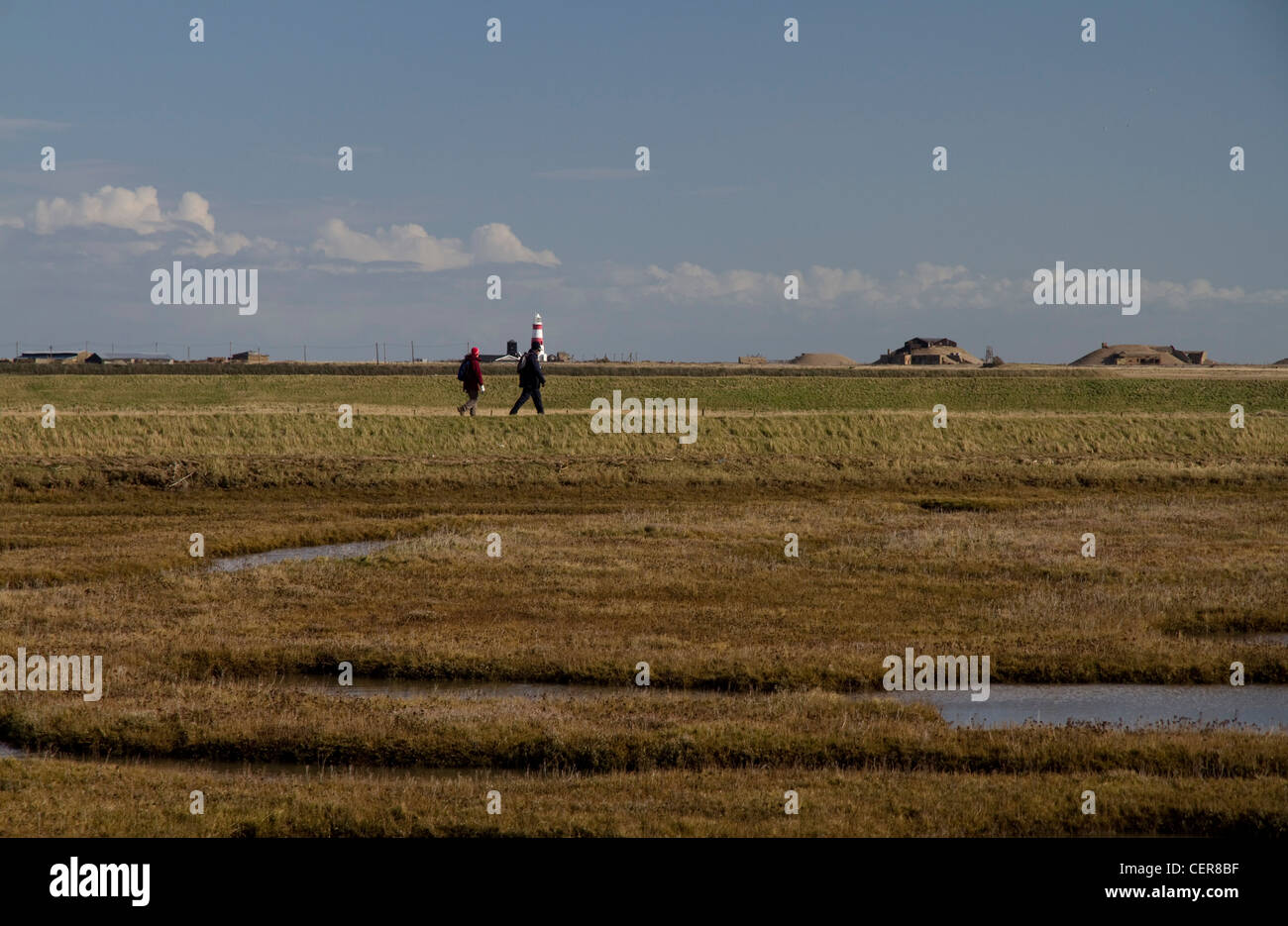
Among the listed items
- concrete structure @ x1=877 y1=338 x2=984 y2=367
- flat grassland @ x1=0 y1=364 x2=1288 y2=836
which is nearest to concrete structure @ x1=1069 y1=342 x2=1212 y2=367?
concrete structure @ x1=877 y1=338 x2=984 y2=367

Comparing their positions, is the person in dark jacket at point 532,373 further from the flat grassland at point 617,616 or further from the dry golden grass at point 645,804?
the dry golden grass at point 645,804

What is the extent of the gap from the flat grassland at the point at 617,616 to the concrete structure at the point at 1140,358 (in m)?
106

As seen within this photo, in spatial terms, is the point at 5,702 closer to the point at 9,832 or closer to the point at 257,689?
the point at 257,689

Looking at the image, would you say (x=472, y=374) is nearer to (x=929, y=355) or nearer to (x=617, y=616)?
(x=617, y=616)

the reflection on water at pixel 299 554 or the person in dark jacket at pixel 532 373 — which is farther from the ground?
the person in dark jacket at pixel 532 373

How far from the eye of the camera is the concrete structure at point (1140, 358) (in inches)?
5920

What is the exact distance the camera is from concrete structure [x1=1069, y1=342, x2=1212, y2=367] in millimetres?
150375

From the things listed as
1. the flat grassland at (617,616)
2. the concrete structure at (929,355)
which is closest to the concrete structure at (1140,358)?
the concrete structure at (929,355)

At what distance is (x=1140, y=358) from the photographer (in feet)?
502

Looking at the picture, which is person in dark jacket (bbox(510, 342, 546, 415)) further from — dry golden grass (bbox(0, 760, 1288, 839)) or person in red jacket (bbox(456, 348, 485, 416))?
dry golden grass (bbox(0, 760, 1288, 839))

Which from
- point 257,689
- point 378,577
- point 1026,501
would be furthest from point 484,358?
point 257,689

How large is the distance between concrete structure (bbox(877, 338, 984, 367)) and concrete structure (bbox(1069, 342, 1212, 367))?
14014 millimetres

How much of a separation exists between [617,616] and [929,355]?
139866 millimetres
